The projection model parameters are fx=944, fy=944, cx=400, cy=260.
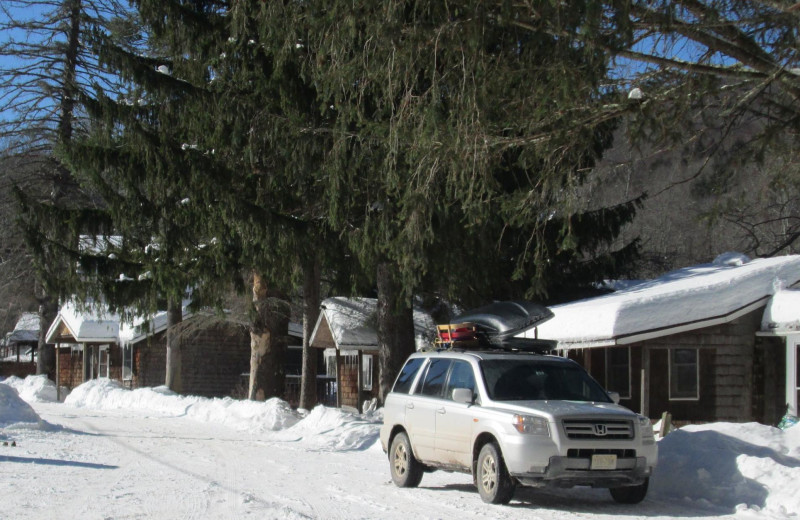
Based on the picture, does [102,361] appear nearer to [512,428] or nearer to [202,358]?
[202,358]

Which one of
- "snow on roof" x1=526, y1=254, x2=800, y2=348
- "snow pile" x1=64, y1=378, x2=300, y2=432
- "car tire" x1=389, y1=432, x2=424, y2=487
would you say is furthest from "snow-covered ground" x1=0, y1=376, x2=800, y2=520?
"snow on roof" x1=526, y1=254, x2=800, y2=348

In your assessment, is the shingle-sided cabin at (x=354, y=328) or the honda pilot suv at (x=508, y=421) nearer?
the honda pilot suv at (x=508, y=421)

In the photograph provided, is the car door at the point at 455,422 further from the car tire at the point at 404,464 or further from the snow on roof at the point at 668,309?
the snow on roof at the point at 668,309

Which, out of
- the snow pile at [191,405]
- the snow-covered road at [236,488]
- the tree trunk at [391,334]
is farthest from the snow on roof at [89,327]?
the snow-covered road at [236,488]

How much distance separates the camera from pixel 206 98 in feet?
58.9

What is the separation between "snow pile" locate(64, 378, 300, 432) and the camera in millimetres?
23281

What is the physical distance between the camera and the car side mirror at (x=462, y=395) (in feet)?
37.2

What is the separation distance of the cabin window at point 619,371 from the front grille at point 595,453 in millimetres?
11629

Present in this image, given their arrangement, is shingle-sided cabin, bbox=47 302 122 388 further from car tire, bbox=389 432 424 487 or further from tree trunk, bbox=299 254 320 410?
car tire, bbox=389 432 424 487

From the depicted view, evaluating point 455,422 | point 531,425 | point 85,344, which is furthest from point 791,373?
point 85,344

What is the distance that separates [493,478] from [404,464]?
209 cm

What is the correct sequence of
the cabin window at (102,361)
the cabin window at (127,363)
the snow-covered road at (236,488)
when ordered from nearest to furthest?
1. the snow-covered road at (236,488)
2. the cabin window at (127,363)
3. the cabin window at (102,361)

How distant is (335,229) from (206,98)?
11.5 ft

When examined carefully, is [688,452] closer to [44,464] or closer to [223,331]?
[44,464]
